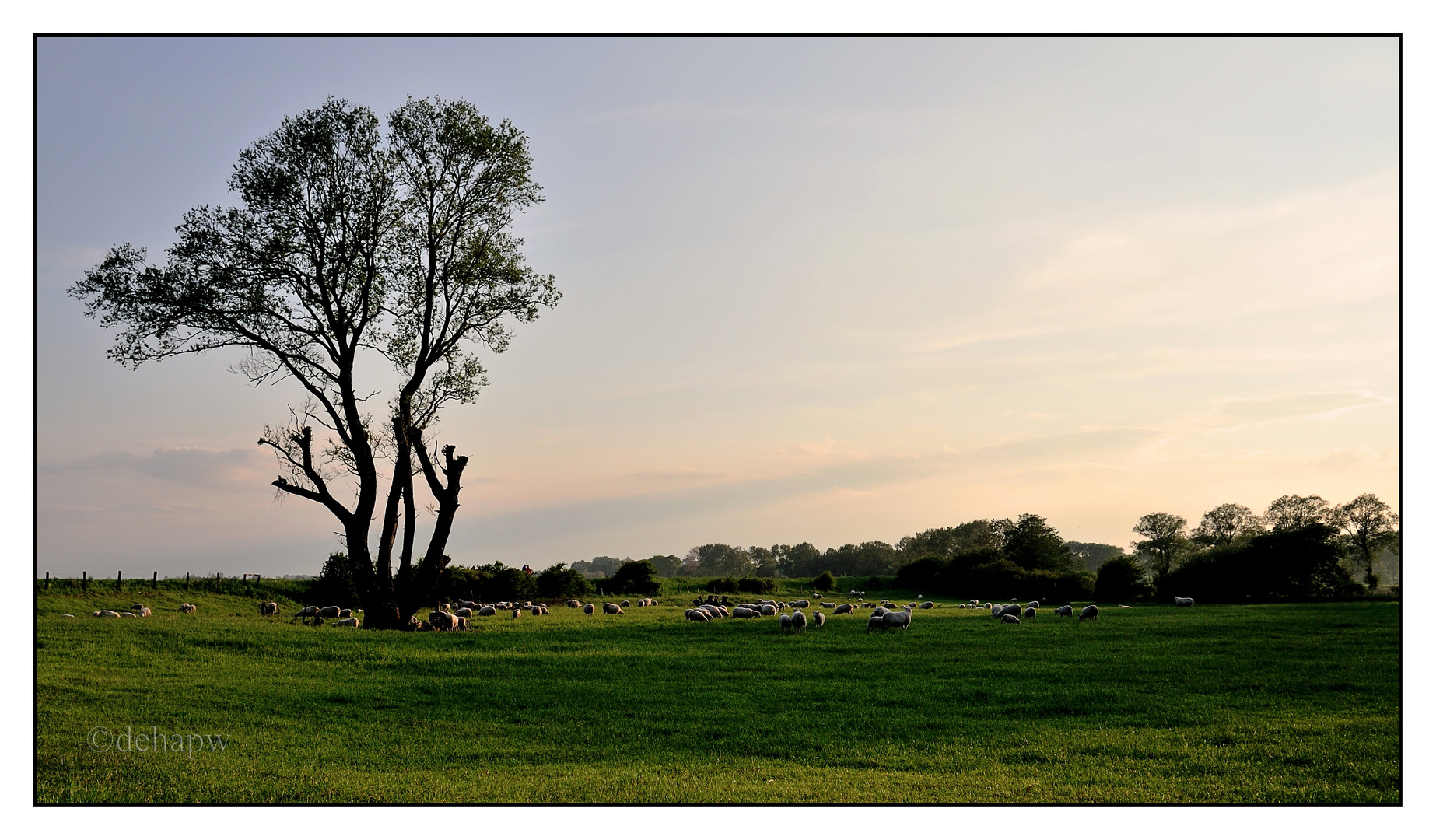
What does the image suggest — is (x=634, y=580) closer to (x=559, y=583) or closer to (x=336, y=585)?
(x=559, y=583)

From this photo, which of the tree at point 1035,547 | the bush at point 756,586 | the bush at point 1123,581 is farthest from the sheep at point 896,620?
the tree at point 1035,547

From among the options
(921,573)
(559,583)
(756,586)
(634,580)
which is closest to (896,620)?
(559,583)

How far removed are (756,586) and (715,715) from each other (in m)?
54.0

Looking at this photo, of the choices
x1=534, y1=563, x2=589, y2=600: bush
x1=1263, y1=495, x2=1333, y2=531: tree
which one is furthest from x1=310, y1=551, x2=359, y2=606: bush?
x1=1263, y1=495, x2=1333, y2=531: tree

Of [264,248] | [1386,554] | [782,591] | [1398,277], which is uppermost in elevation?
[264,248]

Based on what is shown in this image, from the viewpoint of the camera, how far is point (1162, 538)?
8244cm

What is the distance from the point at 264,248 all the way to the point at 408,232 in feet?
14.9

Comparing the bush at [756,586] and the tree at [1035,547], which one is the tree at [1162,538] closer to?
the tree at [1035,547]

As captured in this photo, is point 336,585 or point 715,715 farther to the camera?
point 336,585

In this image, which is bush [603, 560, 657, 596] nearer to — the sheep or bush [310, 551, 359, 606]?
bush [310, 551, 359, 606]

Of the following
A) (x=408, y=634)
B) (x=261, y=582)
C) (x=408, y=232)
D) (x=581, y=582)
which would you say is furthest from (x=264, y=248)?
(x=581, y=582)

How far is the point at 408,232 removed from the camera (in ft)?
96.0

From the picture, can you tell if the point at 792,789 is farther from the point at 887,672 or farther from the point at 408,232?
the point at 408,232

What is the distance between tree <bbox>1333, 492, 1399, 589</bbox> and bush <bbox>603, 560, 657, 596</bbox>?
4507 cm
